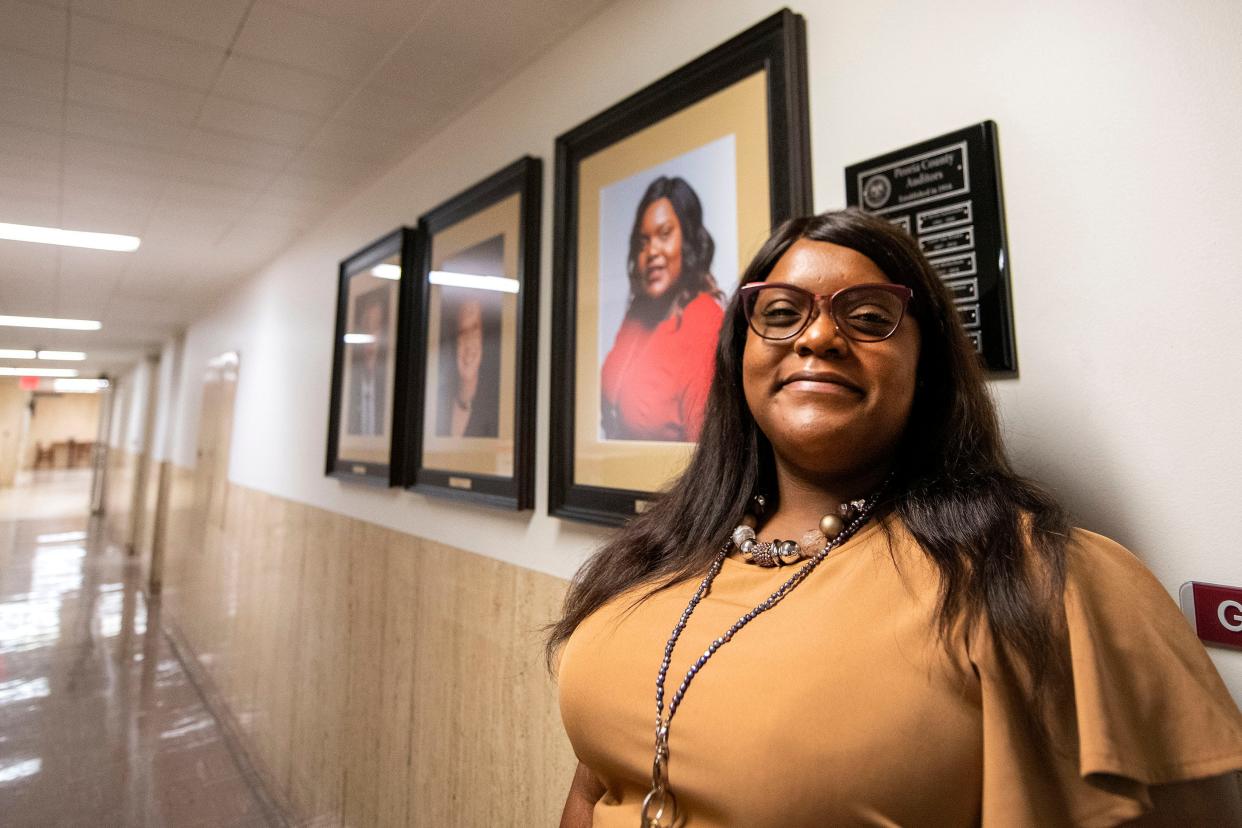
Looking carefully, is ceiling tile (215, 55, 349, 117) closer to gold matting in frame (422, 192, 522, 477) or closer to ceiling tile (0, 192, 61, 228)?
gold matting in frame (422, 192, 522, 477)

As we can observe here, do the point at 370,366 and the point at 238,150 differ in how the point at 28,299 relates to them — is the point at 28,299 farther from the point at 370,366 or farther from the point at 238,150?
the point at 370,366

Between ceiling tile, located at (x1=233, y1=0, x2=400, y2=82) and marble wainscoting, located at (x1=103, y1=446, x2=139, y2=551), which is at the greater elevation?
ceiling tile, located at (x1=233, y1=0, x2=400, y2=82)

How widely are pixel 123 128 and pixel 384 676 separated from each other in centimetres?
242

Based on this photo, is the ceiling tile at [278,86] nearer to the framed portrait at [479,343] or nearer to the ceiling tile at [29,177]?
the framed portrait at [479,343]

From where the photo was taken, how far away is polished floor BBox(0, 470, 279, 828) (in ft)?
9.48

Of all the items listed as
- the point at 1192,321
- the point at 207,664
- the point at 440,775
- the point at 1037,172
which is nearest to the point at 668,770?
the point at 1192,321

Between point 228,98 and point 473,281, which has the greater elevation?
point 228,98

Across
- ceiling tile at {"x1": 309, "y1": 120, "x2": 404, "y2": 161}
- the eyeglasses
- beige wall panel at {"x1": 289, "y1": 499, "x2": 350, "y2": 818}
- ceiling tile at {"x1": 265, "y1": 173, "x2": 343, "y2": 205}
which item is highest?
ceiling tile at {"x1": 265, "y1": 173, "x2": 343, "y2": 205}

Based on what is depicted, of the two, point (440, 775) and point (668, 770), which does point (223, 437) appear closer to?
point (440, 775)

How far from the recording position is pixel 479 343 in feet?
6.70

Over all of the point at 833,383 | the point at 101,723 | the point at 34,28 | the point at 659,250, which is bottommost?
the point at 101,723

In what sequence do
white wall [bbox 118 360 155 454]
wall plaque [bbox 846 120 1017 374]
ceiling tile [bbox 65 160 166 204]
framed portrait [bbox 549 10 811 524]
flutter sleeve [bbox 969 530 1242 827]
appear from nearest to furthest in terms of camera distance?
1. flutter sleeve [bbox 969 530 1242 827]
2. wall plaque [bbox 846 120 1017 374]
3. framed portrait [bbox 549 10 811 524]
4. ceiling tile [bbox 65 160 166 204]
5. white wall [bbox 118 360 155 454]

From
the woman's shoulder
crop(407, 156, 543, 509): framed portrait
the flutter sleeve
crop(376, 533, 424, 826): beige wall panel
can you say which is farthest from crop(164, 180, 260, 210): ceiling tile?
the flutter sleeve

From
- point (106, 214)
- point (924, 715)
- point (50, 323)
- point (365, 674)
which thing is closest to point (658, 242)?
point (924, 715)
